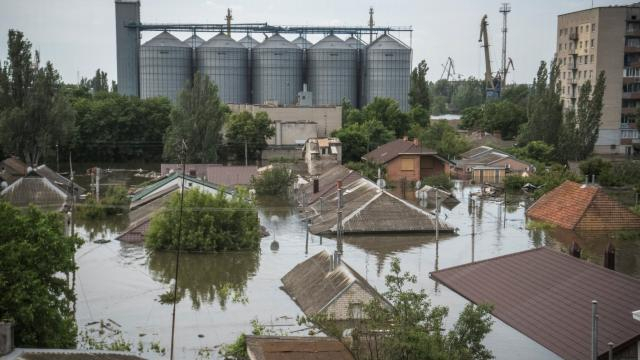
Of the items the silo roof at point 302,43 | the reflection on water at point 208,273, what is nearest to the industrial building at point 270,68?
the silo roof at point 302,43

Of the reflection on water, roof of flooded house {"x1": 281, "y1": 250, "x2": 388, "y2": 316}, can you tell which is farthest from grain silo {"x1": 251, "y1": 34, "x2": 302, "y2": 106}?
roof of flooded house {"x1": 281, "y1": 250, "x2": 388, "y2": 316}

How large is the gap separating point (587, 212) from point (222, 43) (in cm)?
5436

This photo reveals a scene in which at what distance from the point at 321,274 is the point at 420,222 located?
12.3 meters

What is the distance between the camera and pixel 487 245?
3028cm

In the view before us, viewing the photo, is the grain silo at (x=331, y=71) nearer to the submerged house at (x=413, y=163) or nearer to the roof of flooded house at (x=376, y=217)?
the submerged house at (x=413, y=163)

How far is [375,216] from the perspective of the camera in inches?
1298

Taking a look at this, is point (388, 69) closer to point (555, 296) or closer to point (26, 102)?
point (26, 102)

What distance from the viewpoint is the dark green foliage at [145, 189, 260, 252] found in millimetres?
28125

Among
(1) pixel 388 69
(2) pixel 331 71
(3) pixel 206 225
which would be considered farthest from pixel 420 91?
(3) pixel 206 225

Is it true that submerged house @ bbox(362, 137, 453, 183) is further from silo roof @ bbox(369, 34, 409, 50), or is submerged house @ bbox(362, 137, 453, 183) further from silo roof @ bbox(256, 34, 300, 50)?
silo roof @ bbox(256, 34, 300, 50)

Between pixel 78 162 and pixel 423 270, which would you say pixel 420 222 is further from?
pixel 78 162

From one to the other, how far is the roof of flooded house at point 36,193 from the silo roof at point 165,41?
4530 cm

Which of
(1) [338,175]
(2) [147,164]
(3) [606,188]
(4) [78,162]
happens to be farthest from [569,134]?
(4) [78,162]

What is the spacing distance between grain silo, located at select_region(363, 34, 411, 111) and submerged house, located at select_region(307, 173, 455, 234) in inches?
1819
